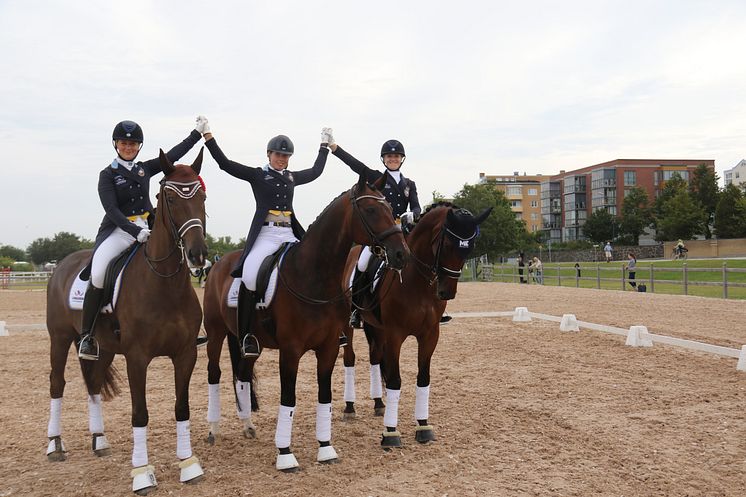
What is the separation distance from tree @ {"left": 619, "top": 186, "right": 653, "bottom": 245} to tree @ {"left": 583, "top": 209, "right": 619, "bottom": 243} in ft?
3.91

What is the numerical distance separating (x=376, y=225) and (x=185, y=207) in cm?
158

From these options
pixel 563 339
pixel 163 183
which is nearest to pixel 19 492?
pixel 163 183

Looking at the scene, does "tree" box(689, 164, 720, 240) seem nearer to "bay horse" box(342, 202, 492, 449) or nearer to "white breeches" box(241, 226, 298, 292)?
"bay horse" box(342, 202, 492, 449)

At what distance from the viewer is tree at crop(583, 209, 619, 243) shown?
71.1m

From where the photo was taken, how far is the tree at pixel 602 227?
7109 centimetres

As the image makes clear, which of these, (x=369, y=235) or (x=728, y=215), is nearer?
(x=369, y=235)

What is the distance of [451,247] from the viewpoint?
222 inches

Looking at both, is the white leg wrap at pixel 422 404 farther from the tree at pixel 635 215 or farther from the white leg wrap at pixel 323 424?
the tree at pixel 635 215

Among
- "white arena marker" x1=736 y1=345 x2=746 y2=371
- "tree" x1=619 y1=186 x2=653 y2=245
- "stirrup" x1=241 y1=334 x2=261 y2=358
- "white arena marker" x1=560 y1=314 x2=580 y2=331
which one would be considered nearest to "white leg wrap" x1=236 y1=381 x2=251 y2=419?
"stirrup" x1=241 y1=334 x2=261 y2=358

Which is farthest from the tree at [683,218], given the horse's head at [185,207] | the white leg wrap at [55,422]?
the white leg wrap at [55,422]

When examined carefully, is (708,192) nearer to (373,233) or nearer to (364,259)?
(364,259)

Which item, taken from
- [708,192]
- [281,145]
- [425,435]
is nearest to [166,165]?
[281,145]

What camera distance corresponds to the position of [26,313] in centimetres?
1941

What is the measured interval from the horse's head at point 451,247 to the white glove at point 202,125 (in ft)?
8.49
